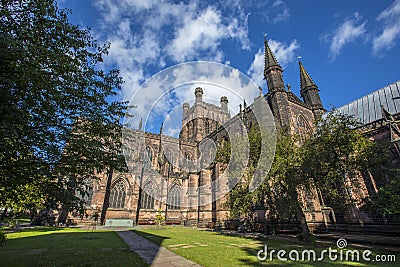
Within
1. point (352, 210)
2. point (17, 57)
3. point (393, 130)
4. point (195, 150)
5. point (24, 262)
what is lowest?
point (24, 262)

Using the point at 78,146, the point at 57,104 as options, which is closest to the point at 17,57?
the point at 57,104

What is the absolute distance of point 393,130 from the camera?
59.3 feet

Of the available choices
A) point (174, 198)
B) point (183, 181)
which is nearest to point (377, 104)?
point (183, 181)

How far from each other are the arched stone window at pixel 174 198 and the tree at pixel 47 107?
87.6ft

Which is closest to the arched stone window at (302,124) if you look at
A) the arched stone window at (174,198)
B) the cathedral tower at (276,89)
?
the cathedral tower at (276,89)

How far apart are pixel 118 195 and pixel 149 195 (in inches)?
178

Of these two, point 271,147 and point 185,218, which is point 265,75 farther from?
point 185,218

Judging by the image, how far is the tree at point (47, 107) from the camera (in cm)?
394

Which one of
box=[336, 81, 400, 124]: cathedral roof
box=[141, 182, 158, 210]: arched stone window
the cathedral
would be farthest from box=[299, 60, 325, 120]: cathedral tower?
box=[141, 182, 158, 210]: arched stone window

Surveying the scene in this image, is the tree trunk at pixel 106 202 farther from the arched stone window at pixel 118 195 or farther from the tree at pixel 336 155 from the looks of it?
the tree at pixel 336 155

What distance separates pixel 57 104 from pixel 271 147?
11658 millimetres

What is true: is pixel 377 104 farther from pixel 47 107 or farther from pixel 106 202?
pixel 106 202

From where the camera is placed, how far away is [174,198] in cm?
3173

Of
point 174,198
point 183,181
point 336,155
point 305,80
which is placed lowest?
point 174,198
